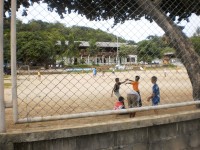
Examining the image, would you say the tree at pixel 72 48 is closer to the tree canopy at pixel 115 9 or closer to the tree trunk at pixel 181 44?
the tree canopy at pixel 115 9

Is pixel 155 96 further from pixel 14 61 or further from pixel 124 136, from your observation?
pixel 14 61

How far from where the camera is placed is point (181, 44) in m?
5.13

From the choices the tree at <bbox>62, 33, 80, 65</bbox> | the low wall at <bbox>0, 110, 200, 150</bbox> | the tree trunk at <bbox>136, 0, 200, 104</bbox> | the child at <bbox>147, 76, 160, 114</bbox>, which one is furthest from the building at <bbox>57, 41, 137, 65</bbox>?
the child at <bbox>147, 76, 160, 114</bbox>

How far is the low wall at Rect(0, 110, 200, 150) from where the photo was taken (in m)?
2.63

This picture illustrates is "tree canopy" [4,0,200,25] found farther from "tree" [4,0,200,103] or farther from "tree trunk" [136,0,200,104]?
"tree trunk" [136,0,200,104]

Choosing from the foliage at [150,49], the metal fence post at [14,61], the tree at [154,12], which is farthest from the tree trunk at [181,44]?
the metal fence post at [14,61]

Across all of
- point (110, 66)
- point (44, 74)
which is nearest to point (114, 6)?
point (110, 66)

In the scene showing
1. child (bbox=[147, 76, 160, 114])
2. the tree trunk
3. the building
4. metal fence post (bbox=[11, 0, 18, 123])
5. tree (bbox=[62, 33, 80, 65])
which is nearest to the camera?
metal fence post (bbox=[11, 0, 18, 123])

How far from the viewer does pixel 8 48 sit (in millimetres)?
2988

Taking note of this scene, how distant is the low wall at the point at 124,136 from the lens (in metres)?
2.63

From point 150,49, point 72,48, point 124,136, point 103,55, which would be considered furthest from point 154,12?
point 124,136

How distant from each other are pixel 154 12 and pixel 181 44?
0.74m

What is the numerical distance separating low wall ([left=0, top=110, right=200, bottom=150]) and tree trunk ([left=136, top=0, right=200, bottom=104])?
1.33 metres

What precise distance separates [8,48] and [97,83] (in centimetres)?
140
